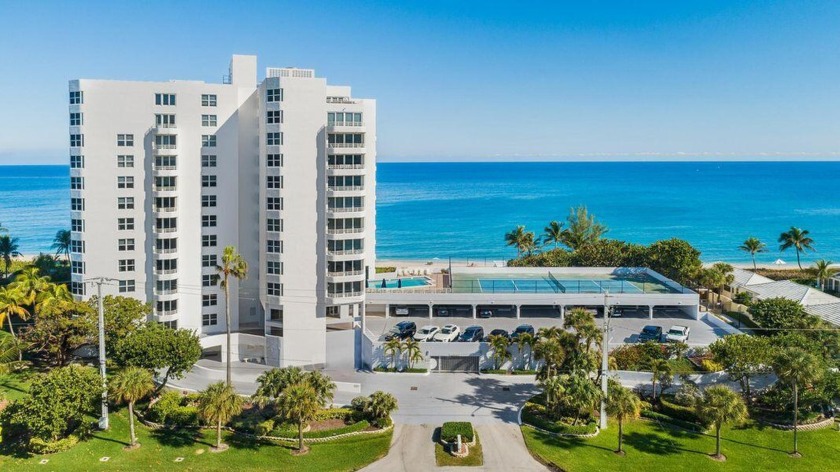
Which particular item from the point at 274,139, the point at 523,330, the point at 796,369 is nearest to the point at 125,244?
the point at 274,139

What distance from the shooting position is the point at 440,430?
3925 centimetres

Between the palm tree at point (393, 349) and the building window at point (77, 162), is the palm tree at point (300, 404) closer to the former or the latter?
the palm tree at point (393, 349)

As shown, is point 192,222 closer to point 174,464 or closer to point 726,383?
point 174,464

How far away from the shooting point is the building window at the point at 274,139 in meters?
49.8

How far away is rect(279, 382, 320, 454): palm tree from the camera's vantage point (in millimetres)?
35719

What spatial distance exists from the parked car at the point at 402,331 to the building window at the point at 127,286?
2201cm

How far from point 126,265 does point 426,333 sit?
26097 millimetres

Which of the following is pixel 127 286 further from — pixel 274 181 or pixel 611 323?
pixel 611 323

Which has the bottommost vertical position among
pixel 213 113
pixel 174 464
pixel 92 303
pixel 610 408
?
pixel 174 464

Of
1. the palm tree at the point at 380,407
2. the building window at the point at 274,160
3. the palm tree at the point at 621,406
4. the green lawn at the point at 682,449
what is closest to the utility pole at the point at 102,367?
the building window at the point at 274,160

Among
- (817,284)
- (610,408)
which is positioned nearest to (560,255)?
(817,284)

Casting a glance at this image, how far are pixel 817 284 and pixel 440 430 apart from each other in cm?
5718

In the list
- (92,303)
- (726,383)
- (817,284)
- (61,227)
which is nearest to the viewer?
(726,383)

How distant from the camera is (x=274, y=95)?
163 ft
